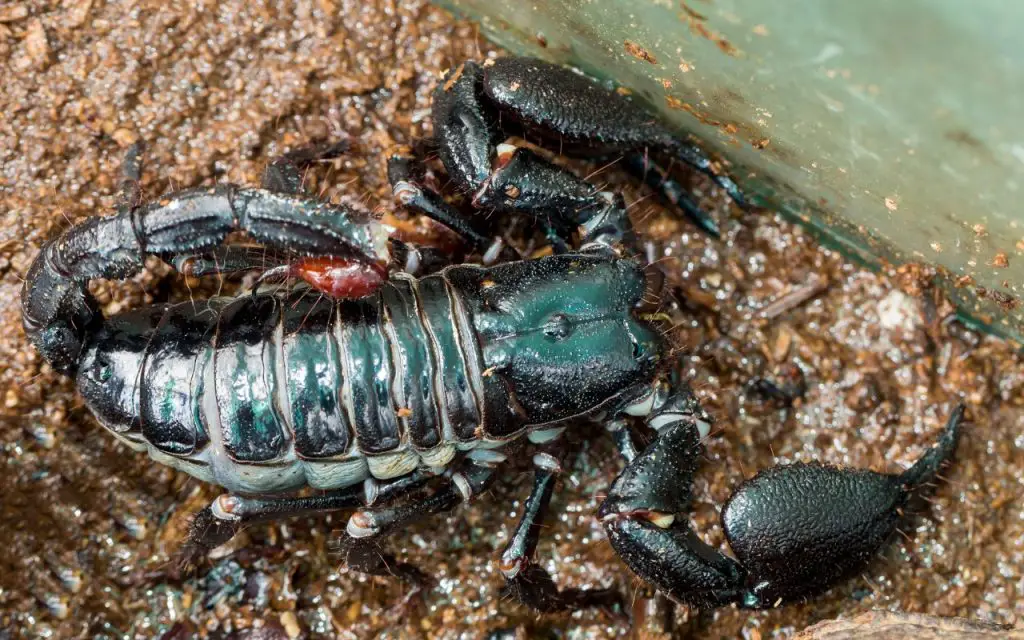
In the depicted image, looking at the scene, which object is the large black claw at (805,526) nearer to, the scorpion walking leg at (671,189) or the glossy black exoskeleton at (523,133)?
the scorpion walking leg at (671,189)

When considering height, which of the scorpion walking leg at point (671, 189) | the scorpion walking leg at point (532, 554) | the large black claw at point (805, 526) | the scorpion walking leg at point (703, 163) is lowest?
the scorpion walking leg at point (532, 554)

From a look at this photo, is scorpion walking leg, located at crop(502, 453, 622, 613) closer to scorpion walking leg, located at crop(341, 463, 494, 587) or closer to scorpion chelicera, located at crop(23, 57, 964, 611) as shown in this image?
scorpion chelicera, located at crop(23, 57, 964, 611)

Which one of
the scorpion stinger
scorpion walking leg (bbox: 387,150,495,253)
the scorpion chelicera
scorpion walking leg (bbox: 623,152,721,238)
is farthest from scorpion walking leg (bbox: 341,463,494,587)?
scorpion walking leg (bbox: 623,152,721,238)

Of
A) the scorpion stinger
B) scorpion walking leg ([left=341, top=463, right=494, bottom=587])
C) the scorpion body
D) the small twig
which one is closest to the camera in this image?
the scorpion stinger

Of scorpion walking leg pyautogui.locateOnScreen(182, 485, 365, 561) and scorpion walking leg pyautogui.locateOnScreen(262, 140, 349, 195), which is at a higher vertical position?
scorpion walking leg pyautogui.locateOnScreen(262, 140, 349, 195)

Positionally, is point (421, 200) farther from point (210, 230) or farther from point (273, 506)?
point (273, 506)

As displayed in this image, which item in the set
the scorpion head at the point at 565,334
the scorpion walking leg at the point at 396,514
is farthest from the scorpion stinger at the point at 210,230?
the scorpion walking leg at the point at 396,514

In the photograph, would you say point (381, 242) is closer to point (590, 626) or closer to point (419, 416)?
point (419, 416)
